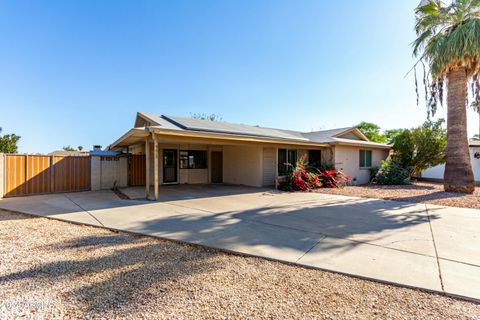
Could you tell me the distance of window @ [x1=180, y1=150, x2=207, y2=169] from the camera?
44.9 feet

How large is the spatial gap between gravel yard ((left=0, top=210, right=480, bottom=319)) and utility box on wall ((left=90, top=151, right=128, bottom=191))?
8.06m

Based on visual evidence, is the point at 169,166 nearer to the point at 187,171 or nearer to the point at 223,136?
the point at 187,171

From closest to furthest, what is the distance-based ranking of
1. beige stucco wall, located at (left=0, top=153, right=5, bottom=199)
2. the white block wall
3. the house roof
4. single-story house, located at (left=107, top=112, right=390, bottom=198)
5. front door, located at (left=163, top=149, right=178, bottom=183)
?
1. the house roof
2. beige stucco wall, located at (left=0, top=153, right=5, bottom=199)
3. single-story house, located at (left=107, top=112, right=390, bottom=198)
4. front door, located at (left=163, top=149, right=178, bottom=183)
5. the white block wall

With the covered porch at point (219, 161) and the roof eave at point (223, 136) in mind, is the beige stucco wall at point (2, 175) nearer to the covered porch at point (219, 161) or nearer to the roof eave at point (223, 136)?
the covered porch at point (219, 161)

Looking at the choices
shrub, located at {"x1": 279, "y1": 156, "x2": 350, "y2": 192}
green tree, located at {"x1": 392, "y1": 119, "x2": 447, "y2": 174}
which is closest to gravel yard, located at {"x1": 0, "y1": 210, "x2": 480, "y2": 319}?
shrub, located at {"x1": 279, "y1": 156, "x2": 350, "y2": 192}

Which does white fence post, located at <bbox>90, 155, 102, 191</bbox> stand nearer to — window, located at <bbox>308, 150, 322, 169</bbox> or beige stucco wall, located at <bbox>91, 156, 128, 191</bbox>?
beige stucco wall, located at <bbox>91, 156, 128, 191</bbox>

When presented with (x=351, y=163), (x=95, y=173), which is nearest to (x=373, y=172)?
(x=351, y=163)

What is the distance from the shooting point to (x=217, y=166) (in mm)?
14789

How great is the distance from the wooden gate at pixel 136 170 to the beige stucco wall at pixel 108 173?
0.22 meters

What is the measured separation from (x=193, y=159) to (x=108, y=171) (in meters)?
4.52

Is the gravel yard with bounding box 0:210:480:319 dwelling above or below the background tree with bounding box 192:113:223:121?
below

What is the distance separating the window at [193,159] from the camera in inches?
539

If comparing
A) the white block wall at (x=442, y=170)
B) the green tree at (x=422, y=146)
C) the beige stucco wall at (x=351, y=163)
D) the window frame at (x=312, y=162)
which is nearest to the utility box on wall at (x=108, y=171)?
the window frame at (x=312, y=162)

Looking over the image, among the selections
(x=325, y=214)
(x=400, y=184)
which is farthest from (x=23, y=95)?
(x=400, y=184)
